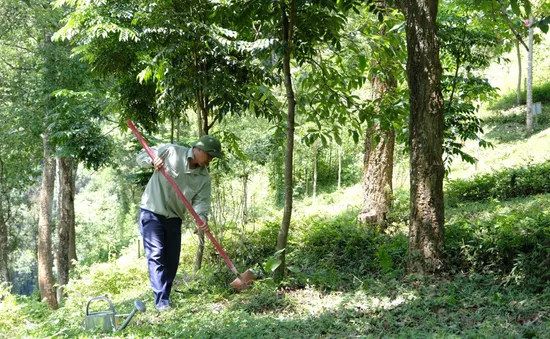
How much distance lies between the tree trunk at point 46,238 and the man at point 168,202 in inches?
355

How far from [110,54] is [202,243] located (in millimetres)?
Answer: 3680

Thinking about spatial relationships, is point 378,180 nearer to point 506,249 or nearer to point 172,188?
point 506,249

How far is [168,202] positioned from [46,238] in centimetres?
1004

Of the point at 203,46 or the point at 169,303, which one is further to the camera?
the point at 203,46

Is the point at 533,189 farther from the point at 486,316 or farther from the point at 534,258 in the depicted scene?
the point at 486,316

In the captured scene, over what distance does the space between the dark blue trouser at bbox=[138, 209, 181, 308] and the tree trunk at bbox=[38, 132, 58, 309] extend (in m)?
8.98

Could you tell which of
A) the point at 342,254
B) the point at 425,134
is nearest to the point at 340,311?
the point at 425,134

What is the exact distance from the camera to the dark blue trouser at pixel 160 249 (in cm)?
538

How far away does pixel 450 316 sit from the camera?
4062 millimetres

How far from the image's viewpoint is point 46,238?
46.2 ft

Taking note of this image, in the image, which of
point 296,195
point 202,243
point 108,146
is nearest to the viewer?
point 202,243

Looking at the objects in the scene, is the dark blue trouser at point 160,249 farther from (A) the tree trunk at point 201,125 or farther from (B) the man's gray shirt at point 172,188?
(A) the tree trunk at point 201,125

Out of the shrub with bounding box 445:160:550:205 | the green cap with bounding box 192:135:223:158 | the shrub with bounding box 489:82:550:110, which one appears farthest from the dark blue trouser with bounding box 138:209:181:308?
the shrub with bounding box 489:82:550:110

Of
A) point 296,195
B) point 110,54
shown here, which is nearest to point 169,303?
point 110,54
